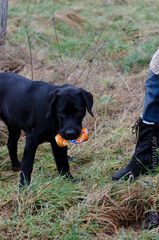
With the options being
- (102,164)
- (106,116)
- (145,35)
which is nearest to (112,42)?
(145,35)

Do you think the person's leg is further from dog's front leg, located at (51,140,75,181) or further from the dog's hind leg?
the dog's hind leg

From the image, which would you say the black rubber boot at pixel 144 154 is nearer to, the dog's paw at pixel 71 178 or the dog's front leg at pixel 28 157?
the dog's paw at pixel 71 178

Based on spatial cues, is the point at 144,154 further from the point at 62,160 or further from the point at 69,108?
the point at 69,108

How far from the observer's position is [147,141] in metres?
4.91

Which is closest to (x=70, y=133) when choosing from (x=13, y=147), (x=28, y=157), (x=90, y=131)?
(x=28, y=157)

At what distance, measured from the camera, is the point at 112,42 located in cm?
1005

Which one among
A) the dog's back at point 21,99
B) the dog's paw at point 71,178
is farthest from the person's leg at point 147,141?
the dog's back at point 21,99

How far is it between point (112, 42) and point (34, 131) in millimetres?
5570

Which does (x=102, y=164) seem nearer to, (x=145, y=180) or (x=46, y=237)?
(x=145, y=180)

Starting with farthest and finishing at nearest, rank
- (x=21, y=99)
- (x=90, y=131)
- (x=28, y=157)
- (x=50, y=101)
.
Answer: (x=90, y=131), (x=21, y=99), (x=28, y=157), (x=50, y=101)

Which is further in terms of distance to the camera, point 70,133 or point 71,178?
point 71,178

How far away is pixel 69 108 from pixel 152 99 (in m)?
0.76

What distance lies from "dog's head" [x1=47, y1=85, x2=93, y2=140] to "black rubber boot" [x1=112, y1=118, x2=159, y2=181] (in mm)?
629

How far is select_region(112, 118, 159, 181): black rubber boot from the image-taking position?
16.0 feet
